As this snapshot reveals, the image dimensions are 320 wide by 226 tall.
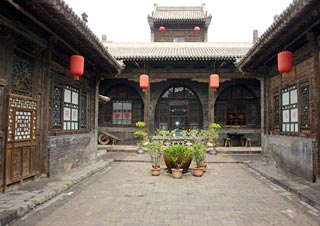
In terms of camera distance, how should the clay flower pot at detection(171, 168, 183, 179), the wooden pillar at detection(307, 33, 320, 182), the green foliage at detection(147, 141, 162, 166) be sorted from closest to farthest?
the wooden pillar at detection(307, 33, 320, 182) → the clay flower pot at detection(171, 168, 183, 179) → the green foliage at detection(147, 141, 162, 166)

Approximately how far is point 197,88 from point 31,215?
1260 cm

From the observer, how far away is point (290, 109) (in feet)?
25.1

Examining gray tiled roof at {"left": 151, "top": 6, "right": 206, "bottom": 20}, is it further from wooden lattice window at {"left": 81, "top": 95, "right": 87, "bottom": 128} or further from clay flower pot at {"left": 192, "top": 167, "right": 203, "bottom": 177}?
clay flower pot at {"left": 192, "top": 167, "right": 203, "bottom": 177}

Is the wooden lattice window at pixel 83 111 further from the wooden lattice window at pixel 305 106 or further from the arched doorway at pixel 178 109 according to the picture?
the arched doorway at pixel 178 109

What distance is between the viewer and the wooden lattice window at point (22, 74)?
5211 millimetres

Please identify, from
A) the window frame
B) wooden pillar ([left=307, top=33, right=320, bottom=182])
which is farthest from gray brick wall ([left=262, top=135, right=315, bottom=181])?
the window frame

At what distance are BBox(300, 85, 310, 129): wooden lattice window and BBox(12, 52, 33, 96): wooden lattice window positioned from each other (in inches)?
261

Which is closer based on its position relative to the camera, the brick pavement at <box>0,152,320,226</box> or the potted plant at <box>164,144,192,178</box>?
the brick pavement at <box>0,152,320,226</box>

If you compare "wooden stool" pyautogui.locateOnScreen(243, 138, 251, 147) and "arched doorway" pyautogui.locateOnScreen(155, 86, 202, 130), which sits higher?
"arched doorway" pyautogui.locateOnScreen(155, 86, 202, 130)

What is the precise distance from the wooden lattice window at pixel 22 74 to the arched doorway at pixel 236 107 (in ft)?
38.0

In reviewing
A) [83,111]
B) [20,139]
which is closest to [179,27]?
[83,111]

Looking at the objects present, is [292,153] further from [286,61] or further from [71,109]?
[71,109]

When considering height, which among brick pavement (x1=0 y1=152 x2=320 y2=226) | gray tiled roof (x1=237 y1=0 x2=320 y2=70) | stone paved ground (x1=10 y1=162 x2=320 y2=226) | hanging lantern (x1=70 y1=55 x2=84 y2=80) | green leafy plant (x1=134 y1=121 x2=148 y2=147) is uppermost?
gray tiled roof (x1=237 y1=0 x2=320 y2=70)

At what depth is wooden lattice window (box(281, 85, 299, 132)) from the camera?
7.29 m
